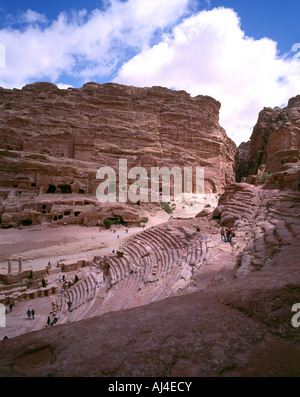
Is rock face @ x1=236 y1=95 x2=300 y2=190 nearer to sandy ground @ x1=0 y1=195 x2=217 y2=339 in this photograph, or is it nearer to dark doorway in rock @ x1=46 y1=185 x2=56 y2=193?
sandy ground @ x1=0 y1=195 x2=217 y2=339

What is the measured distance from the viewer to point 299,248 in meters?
5.80

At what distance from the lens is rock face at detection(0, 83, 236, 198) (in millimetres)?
33062

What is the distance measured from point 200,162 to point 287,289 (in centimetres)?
5296

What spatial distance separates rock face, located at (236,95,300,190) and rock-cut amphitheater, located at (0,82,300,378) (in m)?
0.24

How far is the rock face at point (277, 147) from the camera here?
16.1m

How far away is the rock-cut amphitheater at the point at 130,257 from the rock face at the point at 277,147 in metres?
0.24

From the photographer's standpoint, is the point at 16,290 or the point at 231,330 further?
the point at 16,290

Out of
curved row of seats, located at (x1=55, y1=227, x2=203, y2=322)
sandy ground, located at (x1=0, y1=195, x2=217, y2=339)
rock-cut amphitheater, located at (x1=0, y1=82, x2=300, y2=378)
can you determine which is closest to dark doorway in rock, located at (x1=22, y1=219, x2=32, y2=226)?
rock-cut amphitheater, located at (x1=0, y1=82, x2=300, y2=378)

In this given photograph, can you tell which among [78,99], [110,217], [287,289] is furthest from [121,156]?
[287,289]

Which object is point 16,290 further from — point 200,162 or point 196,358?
point 200,162

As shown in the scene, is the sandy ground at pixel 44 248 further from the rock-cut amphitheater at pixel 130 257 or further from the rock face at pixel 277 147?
the rock face at pixel 277 147

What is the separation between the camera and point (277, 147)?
37.3 metres

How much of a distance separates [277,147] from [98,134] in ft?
120
